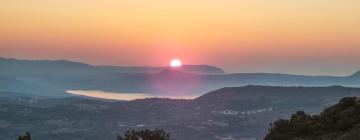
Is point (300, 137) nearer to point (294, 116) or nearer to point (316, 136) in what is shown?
point (316, 136)

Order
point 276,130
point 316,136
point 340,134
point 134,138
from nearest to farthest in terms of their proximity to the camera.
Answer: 1. point 340,134
2. point 316,136
3. point 276,130
4. point 134,138

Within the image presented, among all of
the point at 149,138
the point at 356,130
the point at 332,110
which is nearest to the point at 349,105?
the point at 332,110

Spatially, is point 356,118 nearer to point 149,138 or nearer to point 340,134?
point 340,134

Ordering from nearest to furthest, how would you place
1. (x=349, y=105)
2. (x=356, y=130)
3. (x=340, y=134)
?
(x=356, y=130)
(x=340, y=134)
(x=349, y=105)

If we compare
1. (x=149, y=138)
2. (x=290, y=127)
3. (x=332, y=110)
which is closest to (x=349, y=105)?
(x=332, y=110)

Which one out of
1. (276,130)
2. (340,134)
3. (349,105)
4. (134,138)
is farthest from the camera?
(134,138)

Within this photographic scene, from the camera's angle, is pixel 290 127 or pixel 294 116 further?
pixel 294 116
